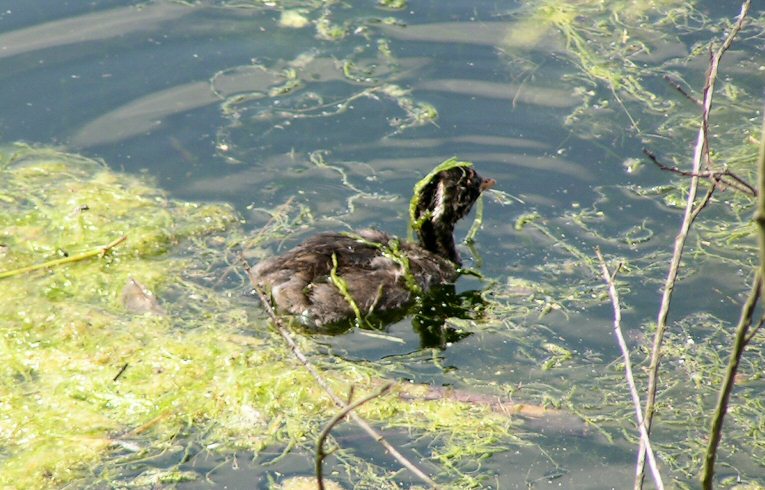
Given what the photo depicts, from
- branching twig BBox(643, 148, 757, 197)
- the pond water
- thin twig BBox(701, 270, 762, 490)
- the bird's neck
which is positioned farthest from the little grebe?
thin twig BBox(701, 270, 762, 490)

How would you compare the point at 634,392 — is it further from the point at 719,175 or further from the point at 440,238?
the point at 440,238

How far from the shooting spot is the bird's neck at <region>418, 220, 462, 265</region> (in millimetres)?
6535

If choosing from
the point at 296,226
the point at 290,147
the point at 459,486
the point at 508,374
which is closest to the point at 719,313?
the point at 508,374

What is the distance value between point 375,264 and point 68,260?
6.06 feet

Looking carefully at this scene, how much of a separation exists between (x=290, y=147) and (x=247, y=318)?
176cm

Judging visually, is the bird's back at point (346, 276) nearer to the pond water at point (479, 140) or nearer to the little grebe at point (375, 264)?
the little grebe at point (375, 264)

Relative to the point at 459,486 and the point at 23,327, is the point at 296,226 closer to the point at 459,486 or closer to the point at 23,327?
the point at 23,327

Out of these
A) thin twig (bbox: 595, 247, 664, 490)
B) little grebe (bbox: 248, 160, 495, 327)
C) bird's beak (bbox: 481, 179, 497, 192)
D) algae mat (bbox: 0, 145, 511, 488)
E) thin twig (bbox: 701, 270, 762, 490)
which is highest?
thin twig (bbox: 701, 270, 762, 490)

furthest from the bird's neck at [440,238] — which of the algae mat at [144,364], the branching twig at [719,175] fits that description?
the branching twig at [719,175]

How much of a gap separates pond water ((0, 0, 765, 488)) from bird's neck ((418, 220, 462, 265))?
0.46 feet

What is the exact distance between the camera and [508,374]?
222 inches

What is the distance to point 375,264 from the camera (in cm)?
616

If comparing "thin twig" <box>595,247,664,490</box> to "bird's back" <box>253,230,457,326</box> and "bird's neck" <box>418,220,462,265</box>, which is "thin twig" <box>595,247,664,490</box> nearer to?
"bird's back" <box>253,230,457,326</box>

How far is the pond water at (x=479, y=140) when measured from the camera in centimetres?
554
